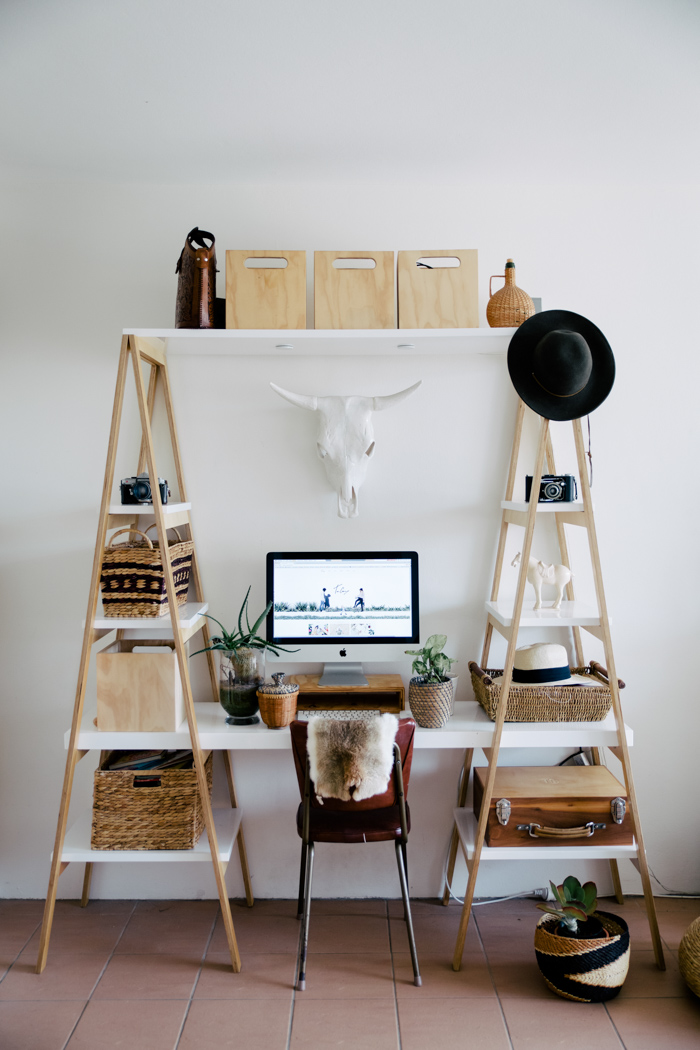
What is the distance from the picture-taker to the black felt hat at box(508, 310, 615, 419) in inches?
88.0

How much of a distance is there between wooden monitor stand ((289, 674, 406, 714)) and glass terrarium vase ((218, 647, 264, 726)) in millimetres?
163

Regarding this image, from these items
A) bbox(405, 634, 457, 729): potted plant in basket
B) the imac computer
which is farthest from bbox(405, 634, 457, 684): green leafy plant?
the imac computer

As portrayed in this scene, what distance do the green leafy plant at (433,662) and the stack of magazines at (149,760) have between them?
2.71ft

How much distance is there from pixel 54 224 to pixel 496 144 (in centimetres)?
156

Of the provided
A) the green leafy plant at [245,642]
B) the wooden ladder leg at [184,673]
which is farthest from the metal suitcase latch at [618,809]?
the wooden ladder leg at [184,673]

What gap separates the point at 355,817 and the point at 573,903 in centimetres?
72

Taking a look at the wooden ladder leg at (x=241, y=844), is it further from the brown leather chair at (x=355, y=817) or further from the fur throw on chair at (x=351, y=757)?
the fur throw on chair at (x=351, y=757)

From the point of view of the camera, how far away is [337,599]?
2576mm

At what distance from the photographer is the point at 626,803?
93.4 inches

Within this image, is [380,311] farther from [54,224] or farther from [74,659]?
[74,659]

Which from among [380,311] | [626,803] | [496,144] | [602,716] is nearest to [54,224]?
[380,311]

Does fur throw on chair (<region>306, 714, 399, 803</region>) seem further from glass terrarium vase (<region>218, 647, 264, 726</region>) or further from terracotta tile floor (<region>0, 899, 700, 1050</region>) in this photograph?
terracotta tile floor (<region>0, 899, 700, 1050</region>)

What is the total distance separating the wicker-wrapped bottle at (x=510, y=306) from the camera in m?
2.46

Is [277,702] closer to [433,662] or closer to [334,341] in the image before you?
[433,662]
